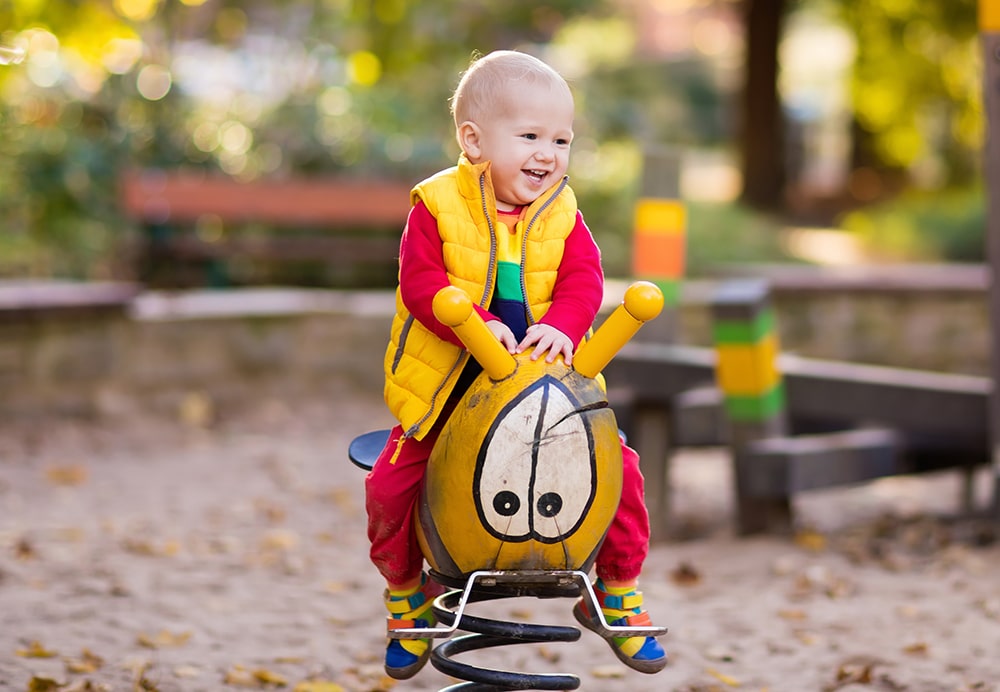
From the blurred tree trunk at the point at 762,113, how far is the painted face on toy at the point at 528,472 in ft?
49.8

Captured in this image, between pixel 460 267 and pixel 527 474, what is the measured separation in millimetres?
442

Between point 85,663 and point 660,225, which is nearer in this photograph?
point 85,663

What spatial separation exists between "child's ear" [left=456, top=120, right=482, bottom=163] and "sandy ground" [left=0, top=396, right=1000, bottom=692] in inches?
62.7

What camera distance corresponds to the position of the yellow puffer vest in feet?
8.37

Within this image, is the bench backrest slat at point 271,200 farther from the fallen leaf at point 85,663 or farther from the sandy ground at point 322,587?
the fallen leaf at point 85,663

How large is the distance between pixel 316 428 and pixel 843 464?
3288mm

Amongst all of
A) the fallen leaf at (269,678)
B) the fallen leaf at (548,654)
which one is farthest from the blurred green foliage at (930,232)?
the fallen leaf at (269,678)

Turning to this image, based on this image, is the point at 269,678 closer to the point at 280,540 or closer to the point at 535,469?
the point at 535,469

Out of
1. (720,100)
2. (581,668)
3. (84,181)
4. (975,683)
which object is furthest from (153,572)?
(720,100)

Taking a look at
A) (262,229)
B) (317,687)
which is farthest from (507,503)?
(262,229)

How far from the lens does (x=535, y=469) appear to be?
93.5 inches

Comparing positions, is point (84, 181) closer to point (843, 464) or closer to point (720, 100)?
point (843, 464)

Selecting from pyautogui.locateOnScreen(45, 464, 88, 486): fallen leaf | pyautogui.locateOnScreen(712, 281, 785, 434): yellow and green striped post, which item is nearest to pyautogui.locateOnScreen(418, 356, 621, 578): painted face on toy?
pyautogui.locateOnScreen(712, 281, 785, 434): yellow and green striped post

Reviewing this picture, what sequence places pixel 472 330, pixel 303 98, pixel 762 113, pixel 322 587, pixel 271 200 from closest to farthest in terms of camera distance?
1. pixel 472 330
2. pixel 322 587
3. pixel 271 200
4. pixel 303 98
5. pixel 762 113
